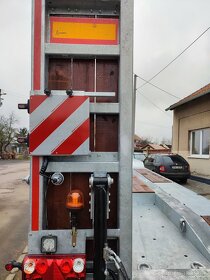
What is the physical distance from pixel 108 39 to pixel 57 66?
35 cm

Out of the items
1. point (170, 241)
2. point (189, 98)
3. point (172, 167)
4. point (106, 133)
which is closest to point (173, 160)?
point (172, 167)

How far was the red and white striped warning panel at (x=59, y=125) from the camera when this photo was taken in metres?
1.76

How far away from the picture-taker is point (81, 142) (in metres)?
1.77

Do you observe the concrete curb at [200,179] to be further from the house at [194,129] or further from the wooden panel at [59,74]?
the wooden panel at [59,74]

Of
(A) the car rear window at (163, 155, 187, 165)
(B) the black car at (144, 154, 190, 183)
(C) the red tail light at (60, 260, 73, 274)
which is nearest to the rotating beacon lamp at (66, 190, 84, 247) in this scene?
(C) the red tail light at (60, 260, 73, 274)

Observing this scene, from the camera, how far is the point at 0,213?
938cm

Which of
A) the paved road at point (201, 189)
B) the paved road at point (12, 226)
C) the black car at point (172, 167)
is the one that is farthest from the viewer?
the black car at point (172, 167)

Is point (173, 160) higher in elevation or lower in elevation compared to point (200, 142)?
lower

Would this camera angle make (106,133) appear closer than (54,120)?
No

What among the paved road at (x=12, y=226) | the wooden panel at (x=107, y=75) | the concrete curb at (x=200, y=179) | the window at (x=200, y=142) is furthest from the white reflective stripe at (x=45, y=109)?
the window at (x=200, y=142)

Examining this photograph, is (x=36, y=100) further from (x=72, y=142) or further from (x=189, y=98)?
(x=189, y=98)

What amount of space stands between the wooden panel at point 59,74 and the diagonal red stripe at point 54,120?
14 centimetres

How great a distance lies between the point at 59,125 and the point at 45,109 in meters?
0.12

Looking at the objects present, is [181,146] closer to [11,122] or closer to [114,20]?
[114,20]
